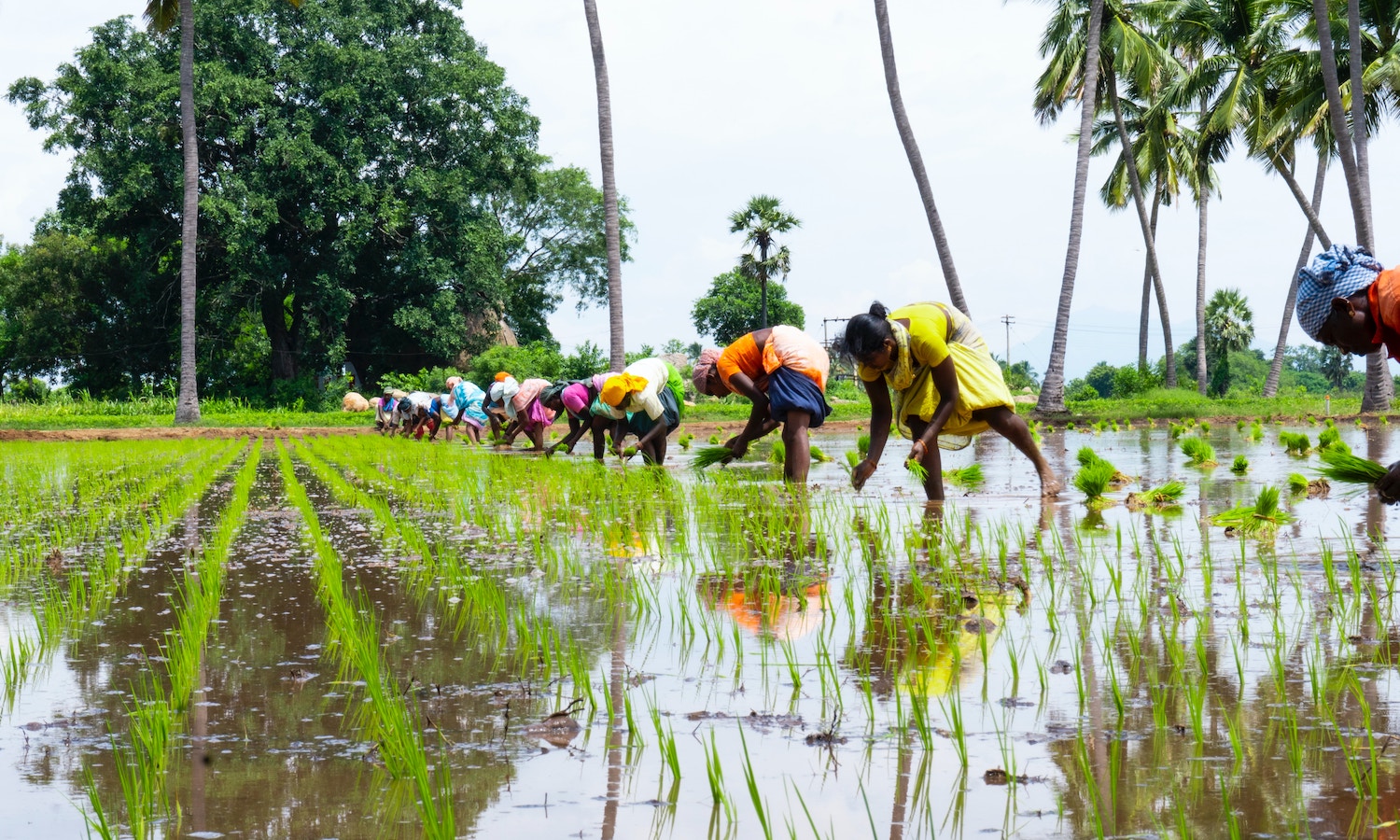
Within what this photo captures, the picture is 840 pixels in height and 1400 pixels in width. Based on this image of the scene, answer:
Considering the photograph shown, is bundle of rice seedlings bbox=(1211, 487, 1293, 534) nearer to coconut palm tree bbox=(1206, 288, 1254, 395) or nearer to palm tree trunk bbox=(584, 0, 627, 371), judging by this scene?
palm tree trunk bbox=(584, 0, 627, 371)

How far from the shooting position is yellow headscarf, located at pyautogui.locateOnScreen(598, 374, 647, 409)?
9789 mm

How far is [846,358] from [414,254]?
92.2 ft

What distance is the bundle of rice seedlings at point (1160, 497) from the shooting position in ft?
20.6

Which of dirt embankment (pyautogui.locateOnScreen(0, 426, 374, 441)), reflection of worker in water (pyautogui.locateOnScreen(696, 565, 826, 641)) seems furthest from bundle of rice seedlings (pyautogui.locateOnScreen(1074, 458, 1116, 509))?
dirt embankment (pyautogui.locateOnScreen(0, 426, 374, 441))

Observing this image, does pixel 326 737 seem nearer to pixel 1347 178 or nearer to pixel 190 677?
pixel 190 677

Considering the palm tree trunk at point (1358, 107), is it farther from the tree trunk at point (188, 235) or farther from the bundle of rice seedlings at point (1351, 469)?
the tree trunk at point (188, 235)

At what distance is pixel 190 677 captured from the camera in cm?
276

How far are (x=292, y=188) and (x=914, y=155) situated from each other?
65.0 feet

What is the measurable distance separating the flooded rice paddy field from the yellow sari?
1.00 metres

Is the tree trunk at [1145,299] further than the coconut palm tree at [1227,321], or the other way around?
the coconut palm tree at [1227,321]

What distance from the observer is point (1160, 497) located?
6359mm

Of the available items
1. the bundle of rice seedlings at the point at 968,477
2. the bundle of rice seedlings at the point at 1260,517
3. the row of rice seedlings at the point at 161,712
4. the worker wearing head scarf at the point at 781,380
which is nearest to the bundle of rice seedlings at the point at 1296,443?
the bundle of rice seedlings at the point at 968,477

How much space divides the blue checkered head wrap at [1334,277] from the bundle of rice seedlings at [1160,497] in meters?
2.32

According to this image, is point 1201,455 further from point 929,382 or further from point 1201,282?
point 1201,282
